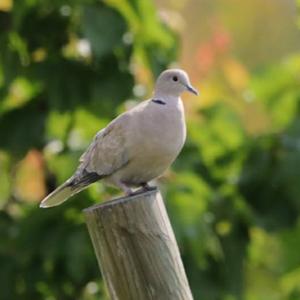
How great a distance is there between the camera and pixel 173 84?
5.26m

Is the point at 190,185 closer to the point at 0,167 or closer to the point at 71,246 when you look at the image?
the point at 71,246

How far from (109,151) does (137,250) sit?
0.82 meters

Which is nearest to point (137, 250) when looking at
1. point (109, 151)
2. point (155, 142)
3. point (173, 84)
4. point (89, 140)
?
point (155, 142)

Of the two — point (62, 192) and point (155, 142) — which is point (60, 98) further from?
point (155, 142)

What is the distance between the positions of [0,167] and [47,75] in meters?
0.88

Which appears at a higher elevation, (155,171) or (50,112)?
(50,112)

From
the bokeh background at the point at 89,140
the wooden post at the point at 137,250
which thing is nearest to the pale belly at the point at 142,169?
the wooden post at the point at 137,250

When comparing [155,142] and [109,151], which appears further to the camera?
[109,151]

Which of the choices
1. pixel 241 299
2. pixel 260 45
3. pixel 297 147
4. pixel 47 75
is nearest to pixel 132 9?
pixel 47 75

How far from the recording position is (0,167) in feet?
26.6

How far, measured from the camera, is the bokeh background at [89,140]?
740cm

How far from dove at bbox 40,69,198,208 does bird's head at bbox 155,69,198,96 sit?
55 millimetres

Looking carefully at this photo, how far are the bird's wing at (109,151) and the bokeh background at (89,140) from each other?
2.15 meters

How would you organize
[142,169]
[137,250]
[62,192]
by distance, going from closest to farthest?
[137,250]
[142,169]
[62,192]
